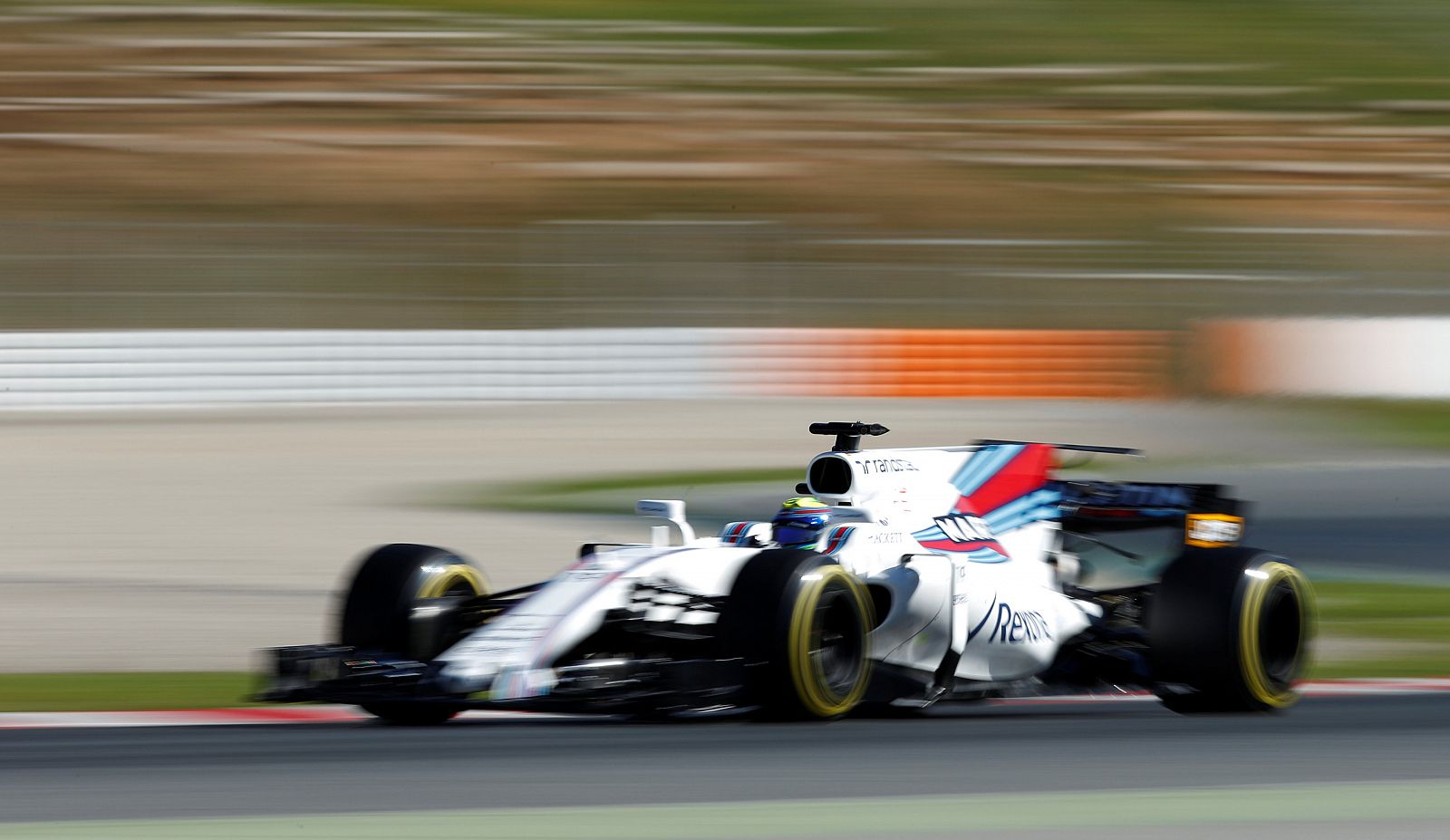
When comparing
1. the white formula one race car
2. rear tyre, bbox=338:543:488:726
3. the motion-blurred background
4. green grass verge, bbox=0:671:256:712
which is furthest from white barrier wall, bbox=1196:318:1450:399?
rear tyre, bbox=338:543:488:726

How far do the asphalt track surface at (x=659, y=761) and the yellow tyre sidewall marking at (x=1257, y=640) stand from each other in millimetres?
146

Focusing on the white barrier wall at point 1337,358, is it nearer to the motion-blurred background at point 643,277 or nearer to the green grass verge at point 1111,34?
the motion-blurred background at point 643,277

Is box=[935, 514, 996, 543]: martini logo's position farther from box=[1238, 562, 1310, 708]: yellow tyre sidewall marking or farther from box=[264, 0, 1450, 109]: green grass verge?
box=[264, 0, 1450, 109]: green grass verge

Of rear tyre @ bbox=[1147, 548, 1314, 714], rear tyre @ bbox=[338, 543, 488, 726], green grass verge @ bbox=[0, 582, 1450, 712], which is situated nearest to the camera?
rear tyre @ bbox=[338, 543, 488, 726]

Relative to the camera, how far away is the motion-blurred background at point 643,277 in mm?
14008

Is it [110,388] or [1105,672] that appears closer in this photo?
[1105,672]

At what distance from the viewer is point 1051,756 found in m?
5.59

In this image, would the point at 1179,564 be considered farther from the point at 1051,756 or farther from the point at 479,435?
the point at 479,435

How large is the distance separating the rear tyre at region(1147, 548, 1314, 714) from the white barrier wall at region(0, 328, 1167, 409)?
1441 cm

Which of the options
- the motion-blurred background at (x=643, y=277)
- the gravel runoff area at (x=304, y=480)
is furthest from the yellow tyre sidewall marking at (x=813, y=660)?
the gravel runoff area at (x=304, y=480)

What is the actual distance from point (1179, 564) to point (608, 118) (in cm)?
2476

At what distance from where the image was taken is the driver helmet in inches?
258

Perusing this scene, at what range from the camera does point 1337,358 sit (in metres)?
21.6

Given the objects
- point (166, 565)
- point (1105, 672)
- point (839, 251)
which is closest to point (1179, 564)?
point (1105, 672)
